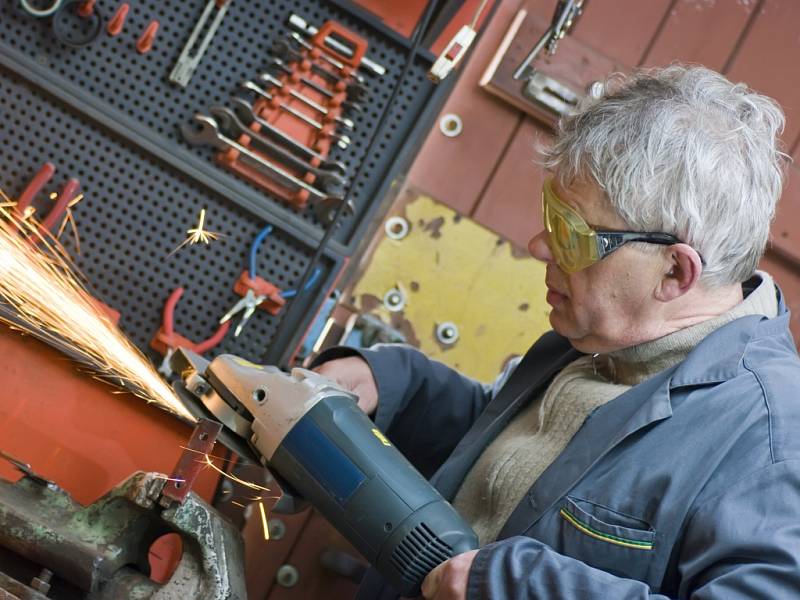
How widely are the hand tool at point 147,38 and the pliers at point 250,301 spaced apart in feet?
1.82

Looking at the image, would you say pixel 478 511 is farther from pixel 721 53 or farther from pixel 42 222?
pixel 721 53

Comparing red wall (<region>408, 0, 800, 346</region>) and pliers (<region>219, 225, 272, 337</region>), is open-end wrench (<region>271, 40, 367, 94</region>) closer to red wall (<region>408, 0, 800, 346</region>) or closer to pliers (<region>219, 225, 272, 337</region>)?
red wall (<region>408, 0, 800, 346</region>)

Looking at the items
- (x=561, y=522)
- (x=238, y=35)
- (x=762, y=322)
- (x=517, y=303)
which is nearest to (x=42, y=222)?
(x=238, y=35)

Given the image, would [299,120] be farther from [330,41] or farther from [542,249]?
[542,249]

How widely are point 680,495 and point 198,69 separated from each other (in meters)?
1.70

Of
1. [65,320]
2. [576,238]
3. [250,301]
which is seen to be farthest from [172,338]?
[576,238]

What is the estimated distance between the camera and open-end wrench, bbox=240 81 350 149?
2473 millimetres

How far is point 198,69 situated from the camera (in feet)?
8.29

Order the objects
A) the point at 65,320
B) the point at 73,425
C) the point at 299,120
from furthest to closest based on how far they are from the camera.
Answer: the point at 299,120, the point at 65,320, the point at 73,425

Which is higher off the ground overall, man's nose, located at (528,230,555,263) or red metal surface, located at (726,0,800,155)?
red metal surface, located at (726,0,800,155)

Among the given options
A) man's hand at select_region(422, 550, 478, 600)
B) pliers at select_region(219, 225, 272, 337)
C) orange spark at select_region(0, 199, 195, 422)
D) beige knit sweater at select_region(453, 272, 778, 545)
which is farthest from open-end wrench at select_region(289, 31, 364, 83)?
man's hand at select_region(422, 550, 478, 600)

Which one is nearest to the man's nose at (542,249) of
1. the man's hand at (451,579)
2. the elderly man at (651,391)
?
the elderly man at (651,391)

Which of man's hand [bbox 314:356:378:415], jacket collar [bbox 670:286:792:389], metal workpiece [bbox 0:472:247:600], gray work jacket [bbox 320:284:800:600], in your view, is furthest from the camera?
man's hand [bbox 314:356:378:415]

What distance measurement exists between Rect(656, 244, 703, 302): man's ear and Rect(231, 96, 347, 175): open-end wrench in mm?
1038
